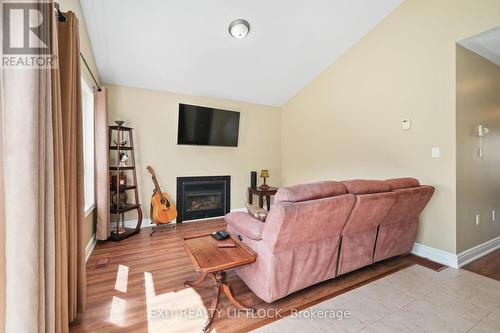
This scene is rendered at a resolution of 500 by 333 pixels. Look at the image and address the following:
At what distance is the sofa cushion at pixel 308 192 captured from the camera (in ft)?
5.35

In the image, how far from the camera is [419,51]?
2.76m

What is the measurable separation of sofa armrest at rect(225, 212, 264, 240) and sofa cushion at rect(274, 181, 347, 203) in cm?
31

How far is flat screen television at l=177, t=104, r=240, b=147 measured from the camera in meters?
4.02

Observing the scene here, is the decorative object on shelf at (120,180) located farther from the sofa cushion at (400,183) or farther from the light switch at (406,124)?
the light switch at (406,124)

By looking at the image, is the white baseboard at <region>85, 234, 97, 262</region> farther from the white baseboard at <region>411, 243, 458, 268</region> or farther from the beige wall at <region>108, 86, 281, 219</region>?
the white baseboard at <region>411, 243, 458, 268</region>

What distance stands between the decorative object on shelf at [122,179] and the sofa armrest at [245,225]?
200 cm

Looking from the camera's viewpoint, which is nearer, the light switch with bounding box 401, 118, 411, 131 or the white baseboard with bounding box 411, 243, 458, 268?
the white baseboard with bounding box 411, 243, 458, 268

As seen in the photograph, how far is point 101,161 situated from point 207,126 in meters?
1.82

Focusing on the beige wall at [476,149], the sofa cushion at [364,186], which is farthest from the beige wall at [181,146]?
the beige wall at [476,149]

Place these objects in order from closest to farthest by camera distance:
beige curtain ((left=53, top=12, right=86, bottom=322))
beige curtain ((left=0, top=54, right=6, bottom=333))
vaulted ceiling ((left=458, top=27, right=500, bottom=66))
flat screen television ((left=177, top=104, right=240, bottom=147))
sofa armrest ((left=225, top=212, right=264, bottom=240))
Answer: beige curtain ((left=0, top=54, right=6, bottom=333)), beige curtain ((left=53, top=12, right=86, bottom=322)), sofa armrest ((left=225, top=212, right=264, bottom=240)), vaulted ceiling ((left=458, top=27, right=500, bottom=66)), flat screen television ((left=177, top=104, right=240, bottom=147))

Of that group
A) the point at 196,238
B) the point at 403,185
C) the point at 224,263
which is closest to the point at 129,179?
the point at 196,238

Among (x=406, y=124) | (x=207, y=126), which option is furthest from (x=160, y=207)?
(x=406, y=124)

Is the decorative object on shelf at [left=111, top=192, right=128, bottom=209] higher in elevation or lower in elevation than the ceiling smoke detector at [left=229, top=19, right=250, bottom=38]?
lower

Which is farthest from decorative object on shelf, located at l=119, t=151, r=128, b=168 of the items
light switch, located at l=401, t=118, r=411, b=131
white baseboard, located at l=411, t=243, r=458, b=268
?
white baseboard, located at l=411, t=243, r=458, b=268
